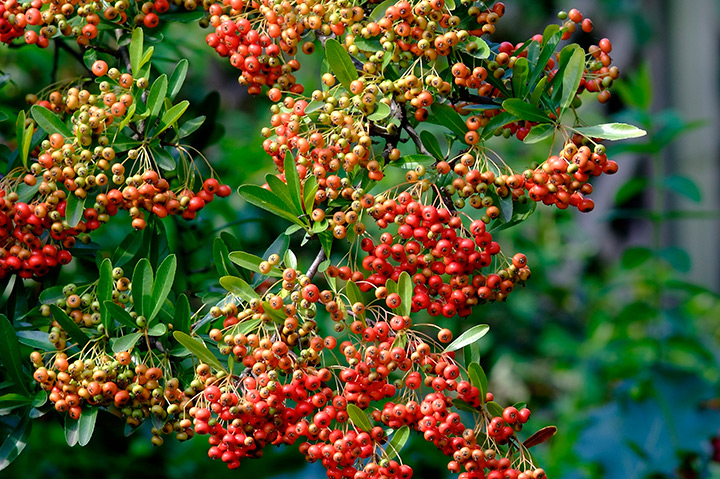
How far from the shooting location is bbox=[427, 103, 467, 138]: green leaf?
115cm

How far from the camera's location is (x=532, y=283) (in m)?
3.80

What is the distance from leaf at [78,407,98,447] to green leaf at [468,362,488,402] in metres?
0.59

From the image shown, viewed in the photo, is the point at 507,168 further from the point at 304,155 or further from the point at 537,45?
the point at 304,155

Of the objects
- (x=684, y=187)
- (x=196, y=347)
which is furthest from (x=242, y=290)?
(x=684, y=187)

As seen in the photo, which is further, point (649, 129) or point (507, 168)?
point (649, 129)

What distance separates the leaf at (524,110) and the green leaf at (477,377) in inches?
15.4

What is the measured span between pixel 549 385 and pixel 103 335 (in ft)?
12.8

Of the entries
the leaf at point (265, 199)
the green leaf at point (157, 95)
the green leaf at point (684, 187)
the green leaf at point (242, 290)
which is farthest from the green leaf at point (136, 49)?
→ the green leaf at point (684, 187)

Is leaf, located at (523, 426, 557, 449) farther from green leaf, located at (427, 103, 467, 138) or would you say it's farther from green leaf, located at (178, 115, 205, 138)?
green leaf, located at (178, 115, 205, 138)

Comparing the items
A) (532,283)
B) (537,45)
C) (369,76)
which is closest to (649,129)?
(532,283)

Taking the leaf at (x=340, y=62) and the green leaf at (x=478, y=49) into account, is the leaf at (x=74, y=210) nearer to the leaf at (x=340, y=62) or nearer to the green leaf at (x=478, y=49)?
the leaf at (x=340, y=62)

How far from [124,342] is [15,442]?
11.3 inches

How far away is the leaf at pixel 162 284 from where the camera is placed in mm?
1185

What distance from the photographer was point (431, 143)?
3.92 ft
